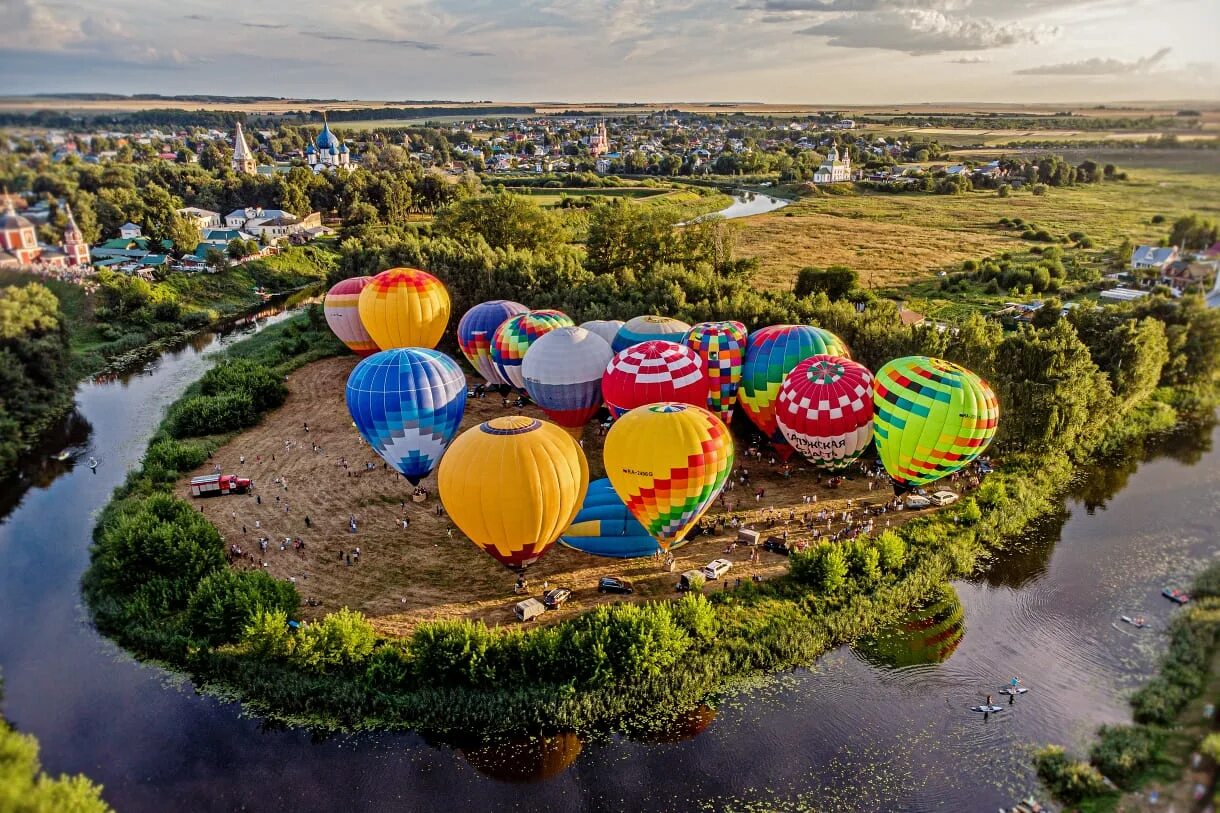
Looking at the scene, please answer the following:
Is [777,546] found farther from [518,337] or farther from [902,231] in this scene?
[902,231]

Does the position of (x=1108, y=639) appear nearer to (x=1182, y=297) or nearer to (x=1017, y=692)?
(x=1017, y=692)

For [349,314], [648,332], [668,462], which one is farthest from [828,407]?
[349,314]

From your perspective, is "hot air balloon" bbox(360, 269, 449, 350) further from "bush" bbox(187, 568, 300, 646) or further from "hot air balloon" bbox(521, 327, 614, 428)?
"bush" bbox(187, 568, 300, 646)

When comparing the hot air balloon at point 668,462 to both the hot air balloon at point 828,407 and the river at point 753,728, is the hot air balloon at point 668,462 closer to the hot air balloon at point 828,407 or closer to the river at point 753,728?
the hot air balloon at point 828,407

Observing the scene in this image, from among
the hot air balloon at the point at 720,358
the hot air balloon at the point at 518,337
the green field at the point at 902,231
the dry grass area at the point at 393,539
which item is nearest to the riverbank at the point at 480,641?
the dry grass area at the point at 393,539

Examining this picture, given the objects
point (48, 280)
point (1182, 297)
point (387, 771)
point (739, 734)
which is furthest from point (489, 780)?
point (1182, 297)

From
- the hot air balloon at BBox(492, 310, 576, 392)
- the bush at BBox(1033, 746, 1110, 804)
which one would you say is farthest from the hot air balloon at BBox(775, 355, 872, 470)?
the bush at BBox(1033, 746, 1110, 804)
